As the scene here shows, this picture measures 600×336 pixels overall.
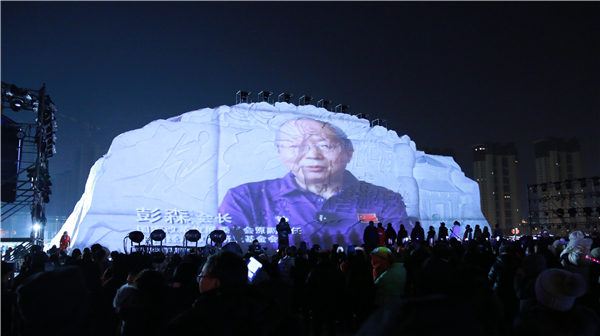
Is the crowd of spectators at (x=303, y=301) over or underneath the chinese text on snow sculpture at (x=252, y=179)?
underneath

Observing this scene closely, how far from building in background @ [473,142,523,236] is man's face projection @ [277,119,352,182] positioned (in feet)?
152

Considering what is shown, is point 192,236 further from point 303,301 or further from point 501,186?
point 501,186

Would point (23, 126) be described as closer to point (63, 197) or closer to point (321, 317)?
point (321, 317)

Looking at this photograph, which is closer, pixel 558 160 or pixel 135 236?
pixel 135 236

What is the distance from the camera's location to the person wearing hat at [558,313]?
2.03 m

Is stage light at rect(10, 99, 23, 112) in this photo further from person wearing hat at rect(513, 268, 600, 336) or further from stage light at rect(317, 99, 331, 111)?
person wearing hat at rect(513, 268, 600, 336)

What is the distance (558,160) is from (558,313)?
50842 millimetres

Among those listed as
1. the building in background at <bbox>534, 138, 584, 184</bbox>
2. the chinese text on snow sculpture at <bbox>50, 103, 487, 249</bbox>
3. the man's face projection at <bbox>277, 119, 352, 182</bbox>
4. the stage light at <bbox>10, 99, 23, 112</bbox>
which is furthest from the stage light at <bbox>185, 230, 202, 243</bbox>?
the building in background at <bbox>534, 138, 584, 184</bbox>

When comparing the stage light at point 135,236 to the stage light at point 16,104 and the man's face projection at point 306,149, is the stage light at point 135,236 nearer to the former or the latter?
the stage light at point 16,104

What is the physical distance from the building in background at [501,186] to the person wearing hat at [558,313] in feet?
200

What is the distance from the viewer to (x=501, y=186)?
2324 inches

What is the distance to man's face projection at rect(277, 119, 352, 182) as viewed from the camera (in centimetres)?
1892

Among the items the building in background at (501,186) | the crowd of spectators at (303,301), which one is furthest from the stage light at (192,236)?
the building in background at (501,186)

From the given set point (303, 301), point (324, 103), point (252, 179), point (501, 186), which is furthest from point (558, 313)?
point (501, 186)
